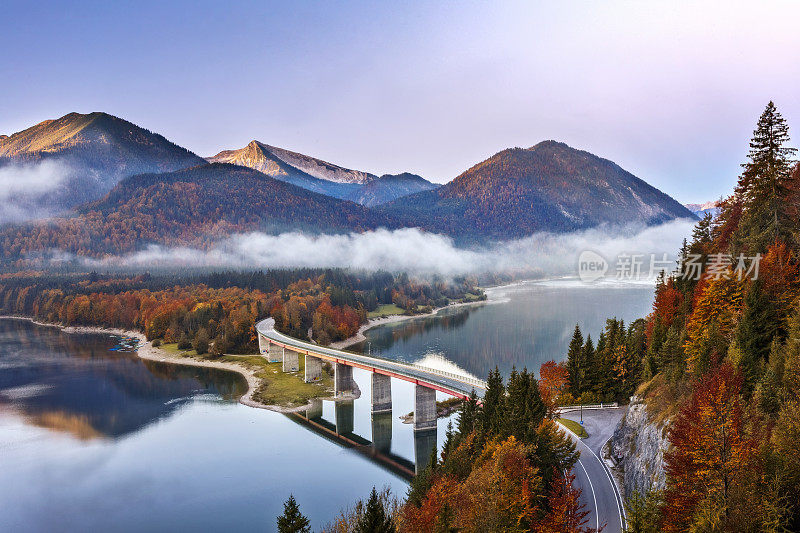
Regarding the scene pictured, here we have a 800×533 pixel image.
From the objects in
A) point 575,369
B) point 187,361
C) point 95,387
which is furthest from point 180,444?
point 187,361

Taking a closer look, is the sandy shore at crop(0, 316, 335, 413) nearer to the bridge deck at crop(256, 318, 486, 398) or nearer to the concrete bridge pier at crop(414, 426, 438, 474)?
the bridge deck at crop(256, 318, 486, 398)

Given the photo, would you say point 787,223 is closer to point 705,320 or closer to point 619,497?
point 705,320

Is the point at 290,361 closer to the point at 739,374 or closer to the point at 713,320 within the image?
the point at 713,320

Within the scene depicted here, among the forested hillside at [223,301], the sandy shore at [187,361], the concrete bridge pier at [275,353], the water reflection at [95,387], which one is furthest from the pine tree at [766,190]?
the forested hillside at [223,301]

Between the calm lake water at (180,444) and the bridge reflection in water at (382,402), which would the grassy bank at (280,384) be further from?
the calm lake water at (180,444)

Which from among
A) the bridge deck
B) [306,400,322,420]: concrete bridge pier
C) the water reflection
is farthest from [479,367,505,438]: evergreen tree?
the water reflection
